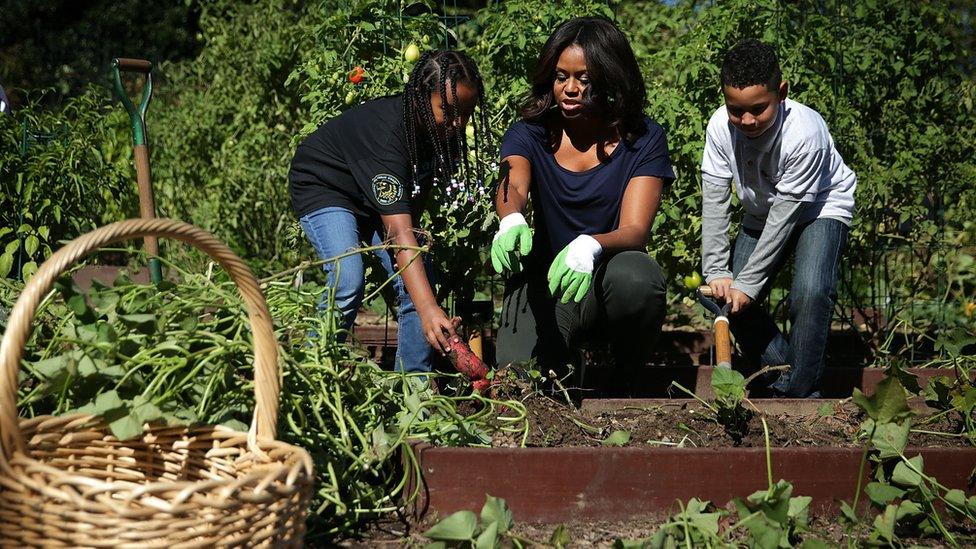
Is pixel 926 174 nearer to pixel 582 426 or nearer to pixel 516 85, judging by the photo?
pixel 516 85

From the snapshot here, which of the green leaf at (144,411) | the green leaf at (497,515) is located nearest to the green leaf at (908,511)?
the green leaf at (497,515)

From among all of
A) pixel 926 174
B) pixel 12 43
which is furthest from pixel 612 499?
pixel 12 43

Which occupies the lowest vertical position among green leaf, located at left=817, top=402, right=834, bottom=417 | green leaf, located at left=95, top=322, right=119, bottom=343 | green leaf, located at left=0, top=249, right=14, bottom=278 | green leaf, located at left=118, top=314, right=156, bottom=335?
green leaf, located at left=817, top=402, right=834, bottom=417

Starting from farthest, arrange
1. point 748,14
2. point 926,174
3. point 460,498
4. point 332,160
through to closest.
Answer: point 926,174 → point 748,14 → point 332,160 → point 460,498

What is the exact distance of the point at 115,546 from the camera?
5.02 ft

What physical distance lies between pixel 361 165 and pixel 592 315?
0.87 m

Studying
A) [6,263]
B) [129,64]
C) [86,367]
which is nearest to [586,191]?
[129,64]

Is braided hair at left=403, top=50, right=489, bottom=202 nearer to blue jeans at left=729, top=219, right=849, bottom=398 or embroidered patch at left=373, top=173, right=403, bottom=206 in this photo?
embroidered patch at left=373, top=173, right=403, bottom=206

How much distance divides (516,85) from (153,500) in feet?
7.52

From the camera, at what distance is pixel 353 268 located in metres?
3.04

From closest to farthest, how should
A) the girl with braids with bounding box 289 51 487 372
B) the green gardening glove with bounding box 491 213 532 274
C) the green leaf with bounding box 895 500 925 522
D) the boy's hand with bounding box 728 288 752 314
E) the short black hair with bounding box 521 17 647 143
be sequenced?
the green leaf with bounding box 895 500 925 522, the green gardening glove with bounding box 491 213 532 274, the girl with braids with bounding box 289 51 487 372, the short black hair with bounding box 521 17 647 143, the boy's hand with bounding box 728 288 752 314

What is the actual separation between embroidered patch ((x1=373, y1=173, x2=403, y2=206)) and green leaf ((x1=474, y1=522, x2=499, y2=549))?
1205mm

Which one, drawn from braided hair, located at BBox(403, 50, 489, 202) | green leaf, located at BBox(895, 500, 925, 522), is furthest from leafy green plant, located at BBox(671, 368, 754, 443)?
braided hair, located at BBox(403, 50, 489, 202)

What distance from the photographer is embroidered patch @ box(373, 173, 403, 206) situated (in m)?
2.87
